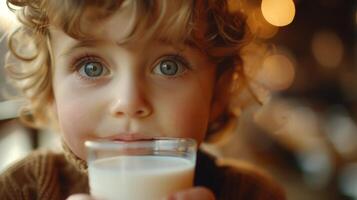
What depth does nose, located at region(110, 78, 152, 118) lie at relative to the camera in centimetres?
58

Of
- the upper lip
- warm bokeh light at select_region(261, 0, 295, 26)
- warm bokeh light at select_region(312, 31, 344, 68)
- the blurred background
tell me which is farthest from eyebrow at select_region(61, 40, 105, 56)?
warm bokeh light at select_region(312, 31, 344, 68)

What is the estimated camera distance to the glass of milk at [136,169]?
1.62 feet

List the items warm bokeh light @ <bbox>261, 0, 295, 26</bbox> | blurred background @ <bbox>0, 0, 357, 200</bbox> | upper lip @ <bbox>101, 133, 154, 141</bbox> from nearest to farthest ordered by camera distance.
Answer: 1. upper lip @ <bbox>101, 133, 154, 141</bbox>
2. warm bokeh light @ <bbox>261, 0, 295, 26</bbox>
3. blurred background @ <bbox>0, 0, 357, 200</bbox>

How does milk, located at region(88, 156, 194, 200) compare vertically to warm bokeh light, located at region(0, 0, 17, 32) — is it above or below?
below

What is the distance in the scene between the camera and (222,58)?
2.30 ft

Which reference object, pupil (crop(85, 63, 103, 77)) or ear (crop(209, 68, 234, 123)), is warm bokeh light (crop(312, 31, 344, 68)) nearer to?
ear (crop(209, 68, 234, 123))

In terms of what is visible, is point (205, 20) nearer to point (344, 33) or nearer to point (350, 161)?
point (350, 161)

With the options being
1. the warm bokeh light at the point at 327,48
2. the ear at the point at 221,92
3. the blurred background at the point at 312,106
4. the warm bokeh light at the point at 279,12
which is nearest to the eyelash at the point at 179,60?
the ear at the point at 221,92

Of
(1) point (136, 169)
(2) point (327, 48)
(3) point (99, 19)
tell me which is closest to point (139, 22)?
(3) point (99, 19)

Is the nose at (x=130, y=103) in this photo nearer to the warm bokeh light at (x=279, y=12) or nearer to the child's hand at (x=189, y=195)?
the child's hand at (x=189, y=195)

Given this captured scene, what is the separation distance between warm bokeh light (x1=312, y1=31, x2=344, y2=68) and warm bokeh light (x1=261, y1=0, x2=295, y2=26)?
188 millimetres

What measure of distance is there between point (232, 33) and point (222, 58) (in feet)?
0.11

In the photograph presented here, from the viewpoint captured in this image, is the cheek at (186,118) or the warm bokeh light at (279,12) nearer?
the cheek at (186,118)

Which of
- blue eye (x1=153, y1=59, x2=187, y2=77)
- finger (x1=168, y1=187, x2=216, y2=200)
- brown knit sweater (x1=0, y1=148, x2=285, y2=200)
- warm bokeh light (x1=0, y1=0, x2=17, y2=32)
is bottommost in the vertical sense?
brown knit sweater (x1=0, y1=148, x2=285, y2=200)
